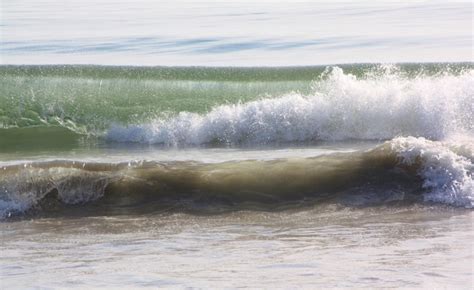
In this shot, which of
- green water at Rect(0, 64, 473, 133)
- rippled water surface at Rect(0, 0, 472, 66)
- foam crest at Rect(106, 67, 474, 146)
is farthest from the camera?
rippled water surface at Rect(0, 0, 472, 66)

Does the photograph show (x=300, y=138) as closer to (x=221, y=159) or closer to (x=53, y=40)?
(x=221, y=159)

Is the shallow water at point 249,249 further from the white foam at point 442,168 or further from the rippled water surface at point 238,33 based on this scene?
the rippled water surface at point 238,33

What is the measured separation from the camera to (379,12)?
2394 cm

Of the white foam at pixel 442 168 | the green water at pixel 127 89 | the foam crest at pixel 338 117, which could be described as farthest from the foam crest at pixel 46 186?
the green water at pixel 127 89

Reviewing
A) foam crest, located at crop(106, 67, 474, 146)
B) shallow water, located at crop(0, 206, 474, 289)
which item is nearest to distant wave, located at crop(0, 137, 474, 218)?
shallow water, located at crop(0, 206, 474, 289)

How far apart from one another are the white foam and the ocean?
18mm

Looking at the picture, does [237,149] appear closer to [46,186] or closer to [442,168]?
[46,186]

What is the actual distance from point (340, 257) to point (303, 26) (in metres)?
15.0

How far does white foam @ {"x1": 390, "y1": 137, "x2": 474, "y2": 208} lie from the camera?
824 cm

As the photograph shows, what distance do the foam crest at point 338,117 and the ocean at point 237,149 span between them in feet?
0.08

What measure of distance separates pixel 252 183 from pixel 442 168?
157 centimetres

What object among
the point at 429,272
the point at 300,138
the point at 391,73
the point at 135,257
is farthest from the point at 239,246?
the point at 391,73

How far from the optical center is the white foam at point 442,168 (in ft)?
27.0

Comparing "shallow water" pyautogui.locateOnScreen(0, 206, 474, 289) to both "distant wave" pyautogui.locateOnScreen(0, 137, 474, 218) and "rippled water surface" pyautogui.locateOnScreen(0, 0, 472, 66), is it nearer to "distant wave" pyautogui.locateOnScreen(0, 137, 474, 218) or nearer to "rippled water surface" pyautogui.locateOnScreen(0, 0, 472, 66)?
"distant wave" pyautogui.locateOnScreen(0, 137, 474, 218)
